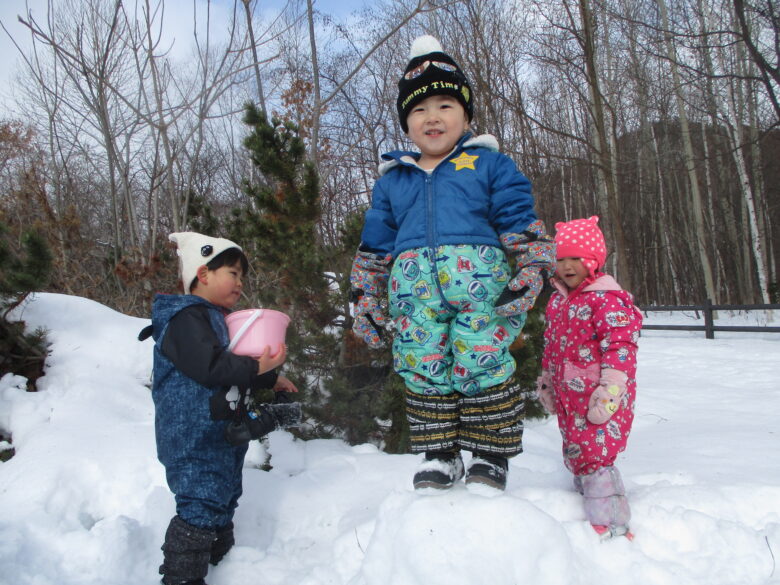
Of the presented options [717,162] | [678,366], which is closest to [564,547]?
[678,366]

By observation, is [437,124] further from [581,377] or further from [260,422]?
[260,422]

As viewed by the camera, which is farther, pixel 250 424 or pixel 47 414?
pixel 47 414

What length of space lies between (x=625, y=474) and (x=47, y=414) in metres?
3.30

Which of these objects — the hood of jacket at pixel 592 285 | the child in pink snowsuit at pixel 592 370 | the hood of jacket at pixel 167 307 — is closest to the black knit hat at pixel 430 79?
the child in pink snowsuit at pixel 592 370

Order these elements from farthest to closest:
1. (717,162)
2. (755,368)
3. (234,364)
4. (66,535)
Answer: (717,162)
(755,368)
(66,535)
(234,364)

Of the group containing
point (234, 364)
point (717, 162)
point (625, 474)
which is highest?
point (717, 162)

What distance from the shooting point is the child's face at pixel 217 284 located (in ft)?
6.28

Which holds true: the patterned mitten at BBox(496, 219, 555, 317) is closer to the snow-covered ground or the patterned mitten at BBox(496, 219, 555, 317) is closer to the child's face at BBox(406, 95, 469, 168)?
the child's face at BBox(406, 95, 469, 168)

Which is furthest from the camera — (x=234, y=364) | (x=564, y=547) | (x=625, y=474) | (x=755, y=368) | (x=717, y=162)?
(x=717, y=162)

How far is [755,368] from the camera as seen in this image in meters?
6.73

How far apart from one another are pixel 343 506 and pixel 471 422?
810 millimetres

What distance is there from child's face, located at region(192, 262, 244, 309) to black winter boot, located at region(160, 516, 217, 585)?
81 centimetres

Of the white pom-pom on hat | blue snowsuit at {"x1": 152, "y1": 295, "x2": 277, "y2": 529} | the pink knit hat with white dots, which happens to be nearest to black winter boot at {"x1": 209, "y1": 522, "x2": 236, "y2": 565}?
blue snowsuit at {"x1": 152, "y1": 295, "x2": 277, "y2": 529}

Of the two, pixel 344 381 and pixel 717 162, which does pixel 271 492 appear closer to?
pixel 344 381
